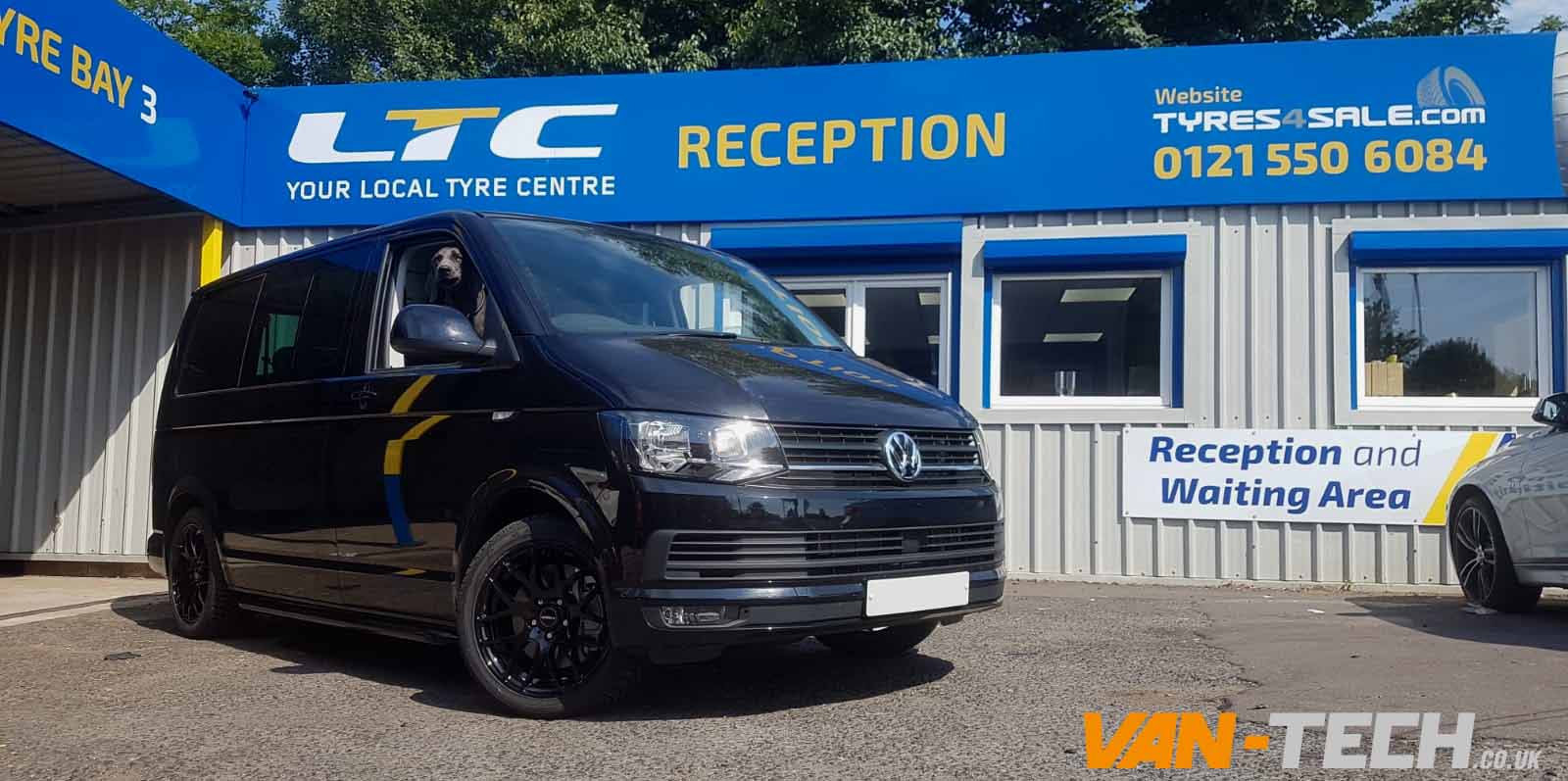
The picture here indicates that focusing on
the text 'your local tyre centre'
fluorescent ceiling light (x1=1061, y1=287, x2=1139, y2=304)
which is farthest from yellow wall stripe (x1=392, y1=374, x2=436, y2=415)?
fluorescent ceiling light (x1=1061, y1=287, x2=1139, y2=304)

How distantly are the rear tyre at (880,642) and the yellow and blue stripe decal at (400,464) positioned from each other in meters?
1.75

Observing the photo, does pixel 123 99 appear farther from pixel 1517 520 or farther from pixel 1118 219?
pixel 1517 520

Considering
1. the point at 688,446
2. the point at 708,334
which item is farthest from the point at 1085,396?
the point at 688,446

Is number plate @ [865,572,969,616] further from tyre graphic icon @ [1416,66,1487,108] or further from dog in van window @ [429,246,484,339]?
tyre graphic icon @ [1416,66,1487,108]

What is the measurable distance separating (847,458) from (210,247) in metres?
8.13

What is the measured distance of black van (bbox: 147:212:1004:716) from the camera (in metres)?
4.10

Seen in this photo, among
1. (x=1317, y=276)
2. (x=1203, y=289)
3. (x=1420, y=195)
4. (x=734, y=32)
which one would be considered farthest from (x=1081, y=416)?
(x=734, y=32)

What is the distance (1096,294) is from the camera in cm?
980

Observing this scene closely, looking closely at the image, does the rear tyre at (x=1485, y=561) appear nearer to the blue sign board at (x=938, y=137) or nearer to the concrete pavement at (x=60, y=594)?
the blue sign board at (x=938, y=137)

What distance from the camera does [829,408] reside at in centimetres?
437

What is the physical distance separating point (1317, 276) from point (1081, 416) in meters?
1.95

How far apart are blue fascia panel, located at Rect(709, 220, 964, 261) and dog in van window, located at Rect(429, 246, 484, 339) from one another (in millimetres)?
4844

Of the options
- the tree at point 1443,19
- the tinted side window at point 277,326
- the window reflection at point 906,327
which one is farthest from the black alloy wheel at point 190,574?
the tree at point 1443,19

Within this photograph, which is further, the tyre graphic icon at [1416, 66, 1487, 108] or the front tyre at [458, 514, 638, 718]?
the tyre graphic icon at [1416, 66, 1487, 108]
